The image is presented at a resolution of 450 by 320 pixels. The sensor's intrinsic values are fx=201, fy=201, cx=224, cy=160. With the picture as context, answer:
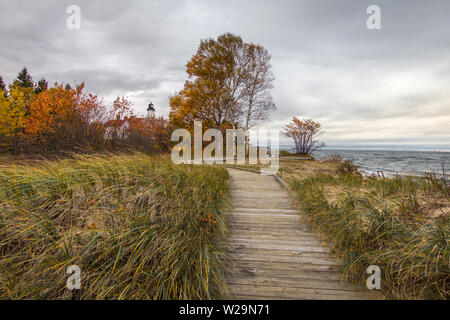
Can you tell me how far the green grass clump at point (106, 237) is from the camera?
1.95m

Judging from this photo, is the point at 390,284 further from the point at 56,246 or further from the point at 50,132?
the point at 50,132

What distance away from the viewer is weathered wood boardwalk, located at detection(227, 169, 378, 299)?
2.27m

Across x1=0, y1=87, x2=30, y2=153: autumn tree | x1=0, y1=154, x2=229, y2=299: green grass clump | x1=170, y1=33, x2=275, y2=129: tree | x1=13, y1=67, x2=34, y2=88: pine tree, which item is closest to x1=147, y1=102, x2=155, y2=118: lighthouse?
x1=170, y1=33, x2=275, y2=129: tree

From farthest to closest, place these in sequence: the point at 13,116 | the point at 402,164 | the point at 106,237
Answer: the point at 402,164 → the point at 13,116 → the point at 106,237

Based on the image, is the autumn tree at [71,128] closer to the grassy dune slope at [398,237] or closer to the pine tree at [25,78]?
the grassy dune slope at [398,237]

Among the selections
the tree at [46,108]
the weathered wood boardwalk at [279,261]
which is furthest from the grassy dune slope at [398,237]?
the tree at [46,108]

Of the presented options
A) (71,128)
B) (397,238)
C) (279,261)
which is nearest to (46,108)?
(71,128)

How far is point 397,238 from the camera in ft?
8.11

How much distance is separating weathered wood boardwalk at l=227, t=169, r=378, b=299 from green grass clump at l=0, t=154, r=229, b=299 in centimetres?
→ 33

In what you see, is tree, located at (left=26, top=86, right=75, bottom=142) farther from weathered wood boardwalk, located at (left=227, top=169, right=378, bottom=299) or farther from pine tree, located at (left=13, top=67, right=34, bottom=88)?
pine tree, located at (left=13, top=67, right=34, bottom=88)

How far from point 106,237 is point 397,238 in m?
3.46

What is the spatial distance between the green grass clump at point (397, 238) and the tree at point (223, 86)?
15.0m

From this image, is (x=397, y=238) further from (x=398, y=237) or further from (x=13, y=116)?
(x=13, y=116)

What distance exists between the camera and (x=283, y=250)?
3.18 meters
